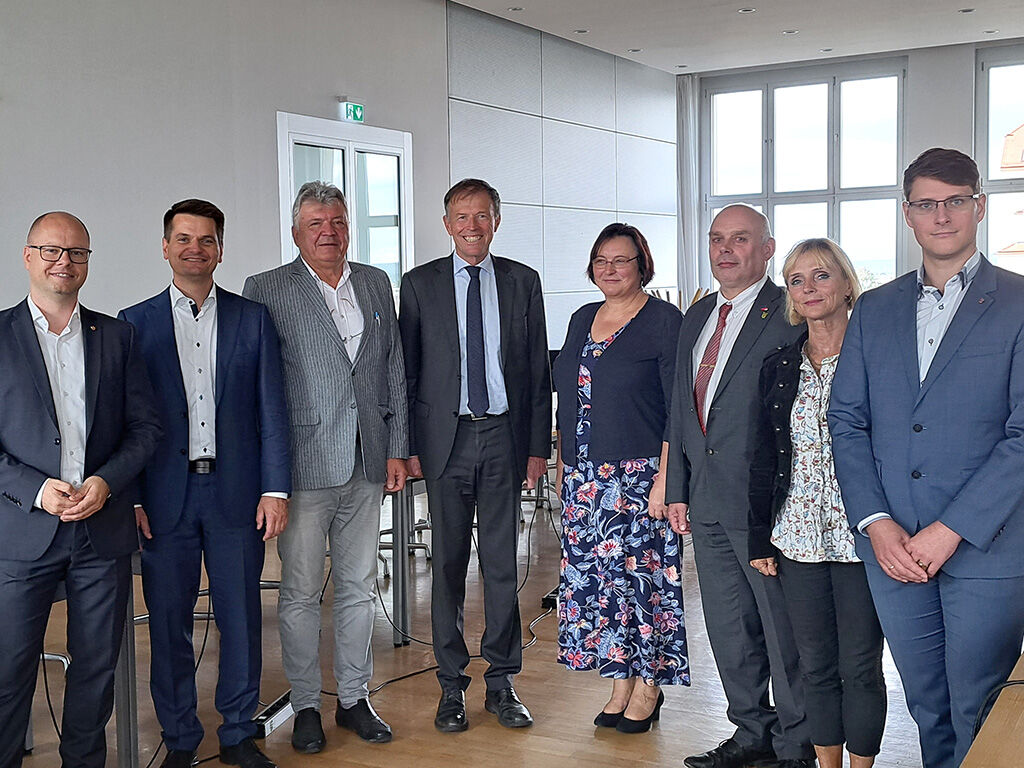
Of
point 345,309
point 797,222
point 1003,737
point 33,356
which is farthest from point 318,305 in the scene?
point 797,222

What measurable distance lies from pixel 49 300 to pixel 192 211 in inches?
20.3

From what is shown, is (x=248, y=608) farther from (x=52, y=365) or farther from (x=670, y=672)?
(x=670, y=672)

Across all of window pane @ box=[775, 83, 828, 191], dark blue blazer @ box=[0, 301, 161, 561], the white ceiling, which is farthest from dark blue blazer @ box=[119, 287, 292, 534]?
window pane @ box=[775, 83, 828, 191]

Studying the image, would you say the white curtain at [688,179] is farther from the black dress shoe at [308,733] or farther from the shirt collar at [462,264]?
the black dress shoe at [308,733]

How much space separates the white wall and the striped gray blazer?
2841 millimetres

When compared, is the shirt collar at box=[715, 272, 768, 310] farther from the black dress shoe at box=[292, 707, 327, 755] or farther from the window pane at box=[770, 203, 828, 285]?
the window pane at box=[770, 203, 828, 285]

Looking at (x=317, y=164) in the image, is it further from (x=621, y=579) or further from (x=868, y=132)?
(x=868, y=132)

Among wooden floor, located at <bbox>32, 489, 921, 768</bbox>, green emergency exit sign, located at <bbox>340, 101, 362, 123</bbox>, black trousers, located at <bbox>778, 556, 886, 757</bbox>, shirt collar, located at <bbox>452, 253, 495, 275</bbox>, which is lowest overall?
wooden floor, located at <bbox>32, 489, 921, 768</bbox>

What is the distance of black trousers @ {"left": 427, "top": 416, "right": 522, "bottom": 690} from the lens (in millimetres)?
3746

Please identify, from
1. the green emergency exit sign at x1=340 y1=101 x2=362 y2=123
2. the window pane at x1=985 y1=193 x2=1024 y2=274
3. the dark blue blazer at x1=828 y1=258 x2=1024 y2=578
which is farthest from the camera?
the window pane at x1=985 y1=193 x2=1024 y2=274

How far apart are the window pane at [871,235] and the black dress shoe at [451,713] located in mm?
9938

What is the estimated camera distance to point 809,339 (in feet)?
9.71

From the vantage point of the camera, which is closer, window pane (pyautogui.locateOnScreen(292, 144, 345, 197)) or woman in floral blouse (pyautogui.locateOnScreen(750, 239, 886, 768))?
woman in floral blouse (pyautogui.locateOnScreen(750, 239, 886, 768))

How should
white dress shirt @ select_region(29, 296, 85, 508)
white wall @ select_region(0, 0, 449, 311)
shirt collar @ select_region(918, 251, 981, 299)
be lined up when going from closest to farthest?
shirt collar @ select_region(918, 251, 981, 299), white dress shirt @ select_region(29, 296, 85, 508), white wall @ select_region(0, 0, 449, 311)
